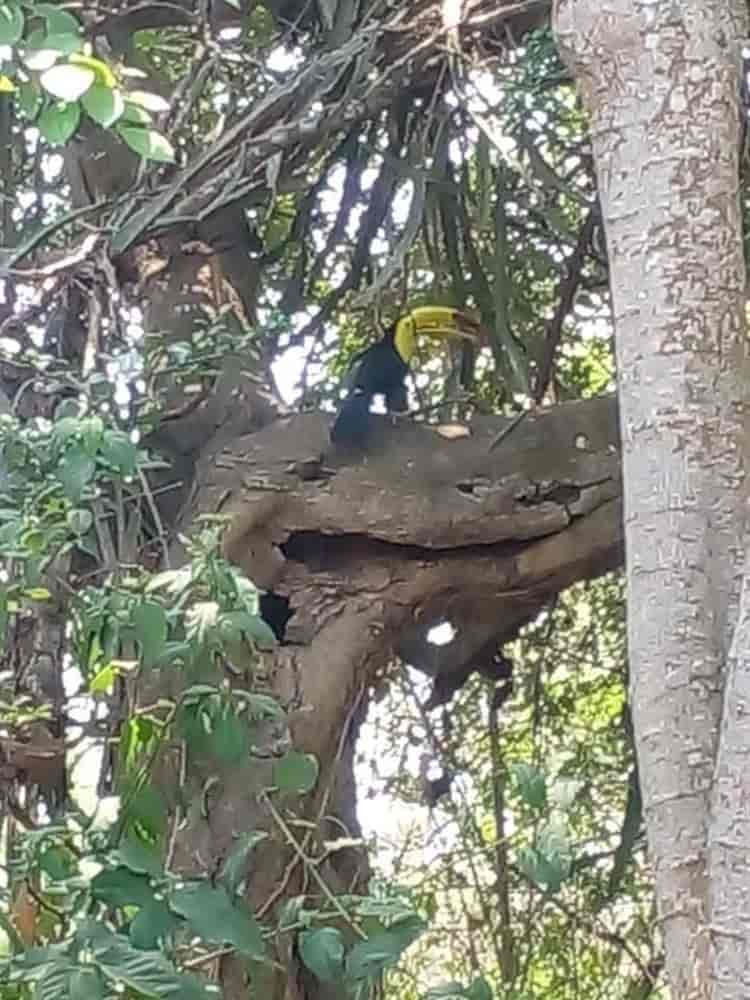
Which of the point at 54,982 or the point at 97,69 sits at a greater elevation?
the point at 97,69

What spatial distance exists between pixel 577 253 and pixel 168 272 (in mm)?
438

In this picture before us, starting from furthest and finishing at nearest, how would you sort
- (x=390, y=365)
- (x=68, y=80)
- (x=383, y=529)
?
(x=390, y=365), (x=383, y=529), (x=68, y=80)

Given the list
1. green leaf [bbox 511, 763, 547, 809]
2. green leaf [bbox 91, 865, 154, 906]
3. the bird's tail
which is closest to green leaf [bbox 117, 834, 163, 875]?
green leaf [bbox 91, 865, 154, 906]

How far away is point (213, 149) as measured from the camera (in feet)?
5.14

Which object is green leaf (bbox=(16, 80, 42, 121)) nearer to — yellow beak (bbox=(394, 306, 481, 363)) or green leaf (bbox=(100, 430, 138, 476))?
green leaf (bbox=(100, 430, 138, 476))

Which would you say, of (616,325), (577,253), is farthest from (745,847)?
(577,253)

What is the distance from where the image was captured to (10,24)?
93 centimetres

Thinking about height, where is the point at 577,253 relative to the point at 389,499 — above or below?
above

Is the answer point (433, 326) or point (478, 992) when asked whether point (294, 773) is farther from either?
point (433, 326)

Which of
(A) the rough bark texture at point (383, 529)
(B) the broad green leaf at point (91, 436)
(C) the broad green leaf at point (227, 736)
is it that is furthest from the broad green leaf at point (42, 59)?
(A) the rough bark texture at point (383, 529)

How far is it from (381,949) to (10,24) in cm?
57

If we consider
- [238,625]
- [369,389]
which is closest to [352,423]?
[369,389]

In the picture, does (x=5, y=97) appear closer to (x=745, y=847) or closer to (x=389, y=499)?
(x=389, y=499)

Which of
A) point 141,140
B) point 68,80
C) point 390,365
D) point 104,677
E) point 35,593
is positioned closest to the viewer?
point 68,80
